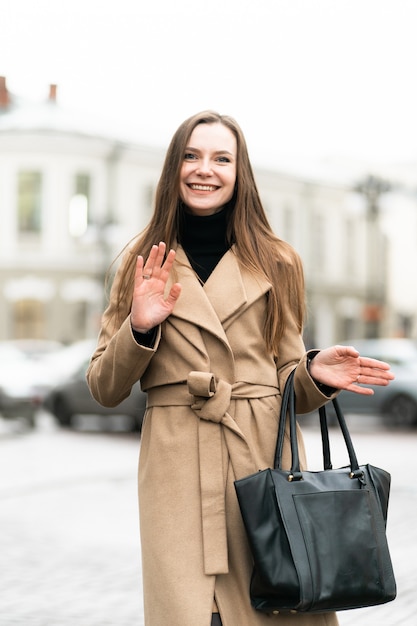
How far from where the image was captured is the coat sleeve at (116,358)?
3221 millimetres

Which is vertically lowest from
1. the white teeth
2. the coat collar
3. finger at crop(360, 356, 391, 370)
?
finger at crop(360, 356, 391, 370)

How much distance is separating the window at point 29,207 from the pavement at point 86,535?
24.1 metres

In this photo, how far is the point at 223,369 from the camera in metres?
3.33

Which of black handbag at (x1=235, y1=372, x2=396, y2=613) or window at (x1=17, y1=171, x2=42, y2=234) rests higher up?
black handbag at (x1=235, y1=372, x2=396, y2=613)

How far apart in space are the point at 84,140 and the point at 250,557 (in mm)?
35577

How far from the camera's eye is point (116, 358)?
327cm

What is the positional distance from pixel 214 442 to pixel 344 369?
0.42 metres

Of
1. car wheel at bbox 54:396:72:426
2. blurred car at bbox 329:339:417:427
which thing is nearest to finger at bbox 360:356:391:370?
blurred car at bbox 329:339:417:427

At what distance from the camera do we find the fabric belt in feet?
10.5

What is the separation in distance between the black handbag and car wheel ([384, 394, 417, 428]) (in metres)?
17.7

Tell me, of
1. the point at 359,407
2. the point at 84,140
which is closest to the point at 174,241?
the point at 359,407

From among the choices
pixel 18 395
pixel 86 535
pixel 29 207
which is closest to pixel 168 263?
pixel 86 535

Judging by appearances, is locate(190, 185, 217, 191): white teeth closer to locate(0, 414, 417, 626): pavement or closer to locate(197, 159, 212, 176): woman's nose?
locate(197, 159, 212, 176): woman's nose

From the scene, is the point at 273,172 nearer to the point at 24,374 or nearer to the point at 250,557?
the point at 24,374
